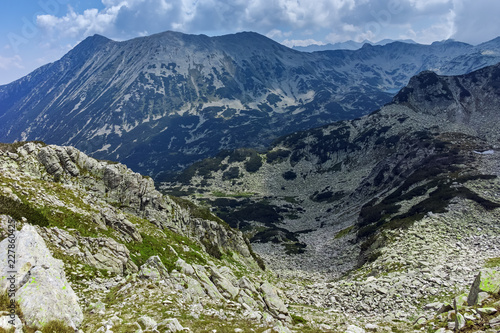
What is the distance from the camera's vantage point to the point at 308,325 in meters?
21.5

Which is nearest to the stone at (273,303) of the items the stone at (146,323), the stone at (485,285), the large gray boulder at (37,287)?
the stone at (146,323)

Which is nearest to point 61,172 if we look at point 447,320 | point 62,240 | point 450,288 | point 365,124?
point 62,240

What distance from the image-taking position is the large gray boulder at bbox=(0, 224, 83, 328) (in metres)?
10.8

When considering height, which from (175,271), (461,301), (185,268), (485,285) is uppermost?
(485,285)

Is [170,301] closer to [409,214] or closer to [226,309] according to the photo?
[226,309]

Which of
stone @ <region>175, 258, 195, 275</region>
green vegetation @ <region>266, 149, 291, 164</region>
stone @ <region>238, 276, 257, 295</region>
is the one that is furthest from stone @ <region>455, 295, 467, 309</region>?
green vegetation @ <region>266, 149, 291, 164</region>

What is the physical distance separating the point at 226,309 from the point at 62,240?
44.2ft

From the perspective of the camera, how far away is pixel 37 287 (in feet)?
37.9

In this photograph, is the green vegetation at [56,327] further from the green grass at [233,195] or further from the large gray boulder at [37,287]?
the green grass at [233,195]

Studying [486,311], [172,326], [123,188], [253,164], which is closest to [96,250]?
[172,326]

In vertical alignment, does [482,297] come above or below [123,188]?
below

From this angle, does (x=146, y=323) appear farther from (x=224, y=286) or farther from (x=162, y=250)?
(x=162, y=250)

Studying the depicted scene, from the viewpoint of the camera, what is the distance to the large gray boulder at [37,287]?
1076cm

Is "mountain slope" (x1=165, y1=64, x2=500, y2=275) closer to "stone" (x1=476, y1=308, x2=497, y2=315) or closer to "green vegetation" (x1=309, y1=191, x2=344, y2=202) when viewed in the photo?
"green vegetation" (x1=309, y1=191, x2=344, y2=202)
